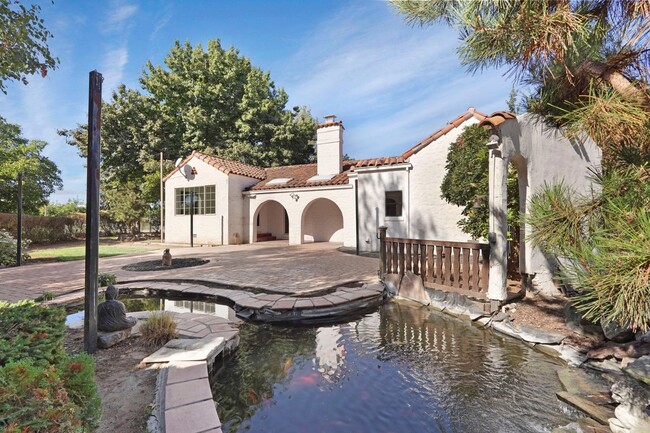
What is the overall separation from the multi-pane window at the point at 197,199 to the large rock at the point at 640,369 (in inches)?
673

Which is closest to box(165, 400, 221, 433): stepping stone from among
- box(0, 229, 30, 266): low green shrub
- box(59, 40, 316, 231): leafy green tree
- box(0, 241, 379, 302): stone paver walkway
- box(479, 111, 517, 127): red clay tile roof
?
box(0, 241, 379, 302): stone paver walkway

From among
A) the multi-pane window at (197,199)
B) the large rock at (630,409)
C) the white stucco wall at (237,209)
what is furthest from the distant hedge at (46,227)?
the large rock at (630,409)

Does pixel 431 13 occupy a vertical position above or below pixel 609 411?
above

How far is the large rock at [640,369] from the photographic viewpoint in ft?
9.18

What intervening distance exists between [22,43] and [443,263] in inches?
363

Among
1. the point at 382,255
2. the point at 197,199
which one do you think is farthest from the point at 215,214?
the point at 382,255

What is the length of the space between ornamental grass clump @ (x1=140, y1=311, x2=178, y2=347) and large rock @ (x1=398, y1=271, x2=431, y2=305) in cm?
441

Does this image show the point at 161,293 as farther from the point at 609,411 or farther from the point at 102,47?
the point at 102,47

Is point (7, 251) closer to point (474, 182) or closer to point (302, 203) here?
point (302, 203)

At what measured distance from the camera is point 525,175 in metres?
6.28

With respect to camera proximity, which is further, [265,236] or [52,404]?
[265,236]

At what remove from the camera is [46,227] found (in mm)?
17797

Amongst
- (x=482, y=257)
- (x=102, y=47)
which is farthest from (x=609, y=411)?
(x=102, y=47)

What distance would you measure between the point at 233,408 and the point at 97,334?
2.16 meters
